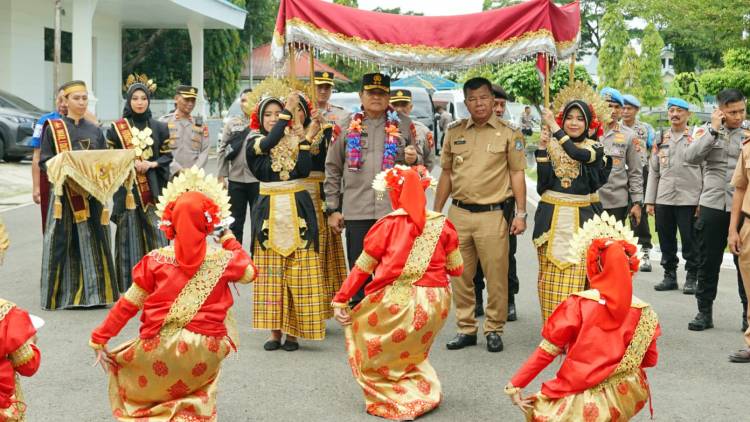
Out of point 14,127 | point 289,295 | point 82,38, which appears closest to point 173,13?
point 82,38

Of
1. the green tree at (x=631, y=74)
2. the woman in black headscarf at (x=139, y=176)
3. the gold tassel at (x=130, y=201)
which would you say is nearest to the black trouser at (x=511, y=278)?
the woman in black headscarf at (x=139, y=176)

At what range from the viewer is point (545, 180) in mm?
7387

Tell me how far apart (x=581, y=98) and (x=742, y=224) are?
161 centimetres

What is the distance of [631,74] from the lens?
34.8m

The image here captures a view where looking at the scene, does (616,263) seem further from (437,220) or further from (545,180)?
(545,180)

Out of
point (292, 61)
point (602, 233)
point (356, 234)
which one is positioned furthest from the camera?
point (356, 234)

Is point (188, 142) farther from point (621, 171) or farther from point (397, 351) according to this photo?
point (397, 351)

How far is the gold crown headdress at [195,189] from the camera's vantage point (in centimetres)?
513

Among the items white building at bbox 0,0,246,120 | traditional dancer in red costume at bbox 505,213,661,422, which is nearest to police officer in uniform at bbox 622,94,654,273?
traditional dancer in red costume at bbox 505,213,661,422

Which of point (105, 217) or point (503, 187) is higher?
point (503, 187)

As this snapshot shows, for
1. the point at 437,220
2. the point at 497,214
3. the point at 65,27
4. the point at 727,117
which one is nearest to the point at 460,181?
the point at 497,214

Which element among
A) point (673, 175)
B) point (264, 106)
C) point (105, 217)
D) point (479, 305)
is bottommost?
point (479, 305)

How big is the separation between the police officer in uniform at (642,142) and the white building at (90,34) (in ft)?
50.6

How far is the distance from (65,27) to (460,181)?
2282 centimetres
